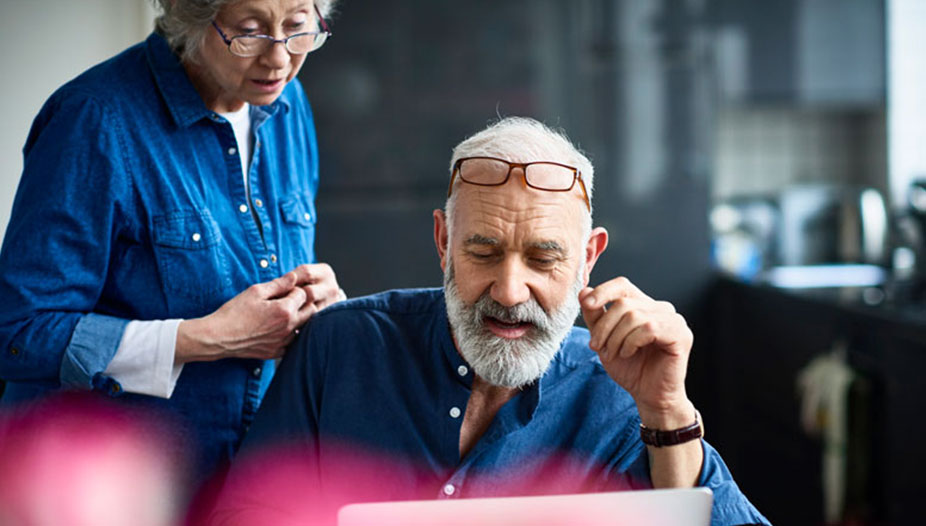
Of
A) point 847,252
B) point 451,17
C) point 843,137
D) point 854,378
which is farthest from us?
point 843,137

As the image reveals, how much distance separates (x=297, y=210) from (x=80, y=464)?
1.93ft

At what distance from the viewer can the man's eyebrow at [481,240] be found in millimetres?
1430

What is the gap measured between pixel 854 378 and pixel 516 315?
2.00 m

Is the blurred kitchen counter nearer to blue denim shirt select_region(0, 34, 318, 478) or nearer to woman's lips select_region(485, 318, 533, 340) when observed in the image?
woman's lips select_region(485, 318, 533, 340)

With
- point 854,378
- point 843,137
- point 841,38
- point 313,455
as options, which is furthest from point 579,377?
point 843,137

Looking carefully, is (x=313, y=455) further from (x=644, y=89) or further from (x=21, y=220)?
(x=644, y=89)

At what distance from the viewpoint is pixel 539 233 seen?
1.42 m

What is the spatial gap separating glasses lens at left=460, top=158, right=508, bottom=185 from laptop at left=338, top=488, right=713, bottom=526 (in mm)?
Answer: 636

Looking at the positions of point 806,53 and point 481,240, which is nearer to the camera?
point 481,240

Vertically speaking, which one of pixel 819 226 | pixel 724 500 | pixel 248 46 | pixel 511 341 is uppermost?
pixel 248 46

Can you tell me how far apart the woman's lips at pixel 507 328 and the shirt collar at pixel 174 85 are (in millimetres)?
610

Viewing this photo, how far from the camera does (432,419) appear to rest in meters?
1.51

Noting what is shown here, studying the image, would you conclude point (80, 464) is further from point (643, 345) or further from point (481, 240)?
point (643, 345)

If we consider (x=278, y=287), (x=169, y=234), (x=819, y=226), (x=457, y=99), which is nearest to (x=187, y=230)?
(x=169, y=234)
